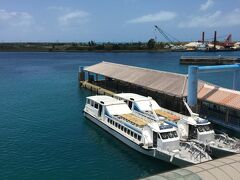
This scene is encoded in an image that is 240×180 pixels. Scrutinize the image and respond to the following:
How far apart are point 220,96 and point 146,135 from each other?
41.5 ft

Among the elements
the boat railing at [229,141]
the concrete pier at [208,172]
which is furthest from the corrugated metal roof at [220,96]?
the concrete pier at [208,172]

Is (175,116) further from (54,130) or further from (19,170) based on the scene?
(19,170)

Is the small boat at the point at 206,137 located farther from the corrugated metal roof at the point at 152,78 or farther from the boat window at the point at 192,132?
the corrugated metal roof at the point at 152,78

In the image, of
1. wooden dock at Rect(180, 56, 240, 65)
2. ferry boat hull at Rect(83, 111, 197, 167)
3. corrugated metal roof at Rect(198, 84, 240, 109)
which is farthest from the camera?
wooden dock at Rect(180, 56, 240, 65)

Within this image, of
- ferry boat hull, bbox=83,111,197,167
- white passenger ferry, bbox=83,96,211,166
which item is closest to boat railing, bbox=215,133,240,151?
white passenger ferry, bbox=83,96,211,166

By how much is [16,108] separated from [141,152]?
32.0 metres

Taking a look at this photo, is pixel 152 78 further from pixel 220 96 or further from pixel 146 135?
pixel 146 135

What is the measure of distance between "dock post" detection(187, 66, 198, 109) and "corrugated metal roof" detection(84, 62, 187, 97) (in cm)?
230

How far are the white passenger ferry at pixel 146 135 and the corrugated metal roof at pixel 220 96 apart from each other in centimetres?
879

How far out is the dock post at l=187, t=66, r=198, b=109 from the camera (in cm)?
4322

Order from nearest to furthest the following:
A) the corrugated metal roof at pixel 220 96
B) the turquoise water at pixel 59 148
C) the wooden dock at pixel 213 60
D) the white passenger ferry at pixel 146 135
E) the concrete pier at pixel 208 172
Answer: the concrete pier at pixel 208 172
the white passenger ferry at pixel 146 135
the turquoise water at pixel 59 148
the corrugated metal roof at pixel 220 96
the wooden dock at pixel 213 60

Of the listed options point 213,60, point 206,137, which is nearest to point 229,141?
point 206,137

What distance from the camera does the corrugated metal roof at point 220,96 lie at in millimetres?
39812

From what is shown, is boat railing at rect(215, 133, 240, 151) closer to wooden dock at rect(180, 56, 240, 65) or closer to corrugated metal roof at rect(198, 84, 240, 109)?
corrugated metal roof at rect(198, 84, 240, 109)
